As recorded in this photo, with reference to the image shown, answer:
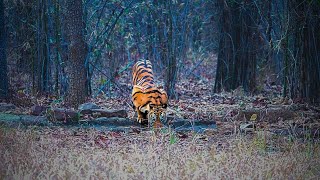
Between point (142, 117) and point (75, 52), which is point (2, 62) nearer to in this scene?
point (75, 52)

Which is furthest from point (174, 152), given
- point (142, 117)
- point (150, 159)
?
point (142, 117)

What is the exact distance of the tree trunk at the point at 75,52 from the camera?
35.9ft

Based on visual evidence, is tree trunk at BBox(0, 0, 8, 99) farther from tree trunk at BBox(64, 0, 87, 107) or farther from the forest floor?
the forest floor

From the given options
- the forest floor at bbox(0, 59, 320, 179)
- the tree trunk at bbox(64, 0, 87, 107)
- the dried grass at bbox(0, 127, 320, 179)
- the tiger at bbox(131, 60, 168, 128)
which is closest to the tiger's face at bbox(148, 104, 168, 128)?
the tiger at bbox(131, 60, 168, 128)

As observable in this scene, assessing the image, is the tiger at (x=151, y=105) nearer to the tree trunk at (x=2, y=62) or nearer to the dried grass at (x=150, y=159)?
the dried grass at (x=150, y=159)

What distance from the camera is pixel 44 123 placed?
911cm

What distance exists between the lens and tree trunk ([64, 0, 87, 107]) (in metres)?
10.9

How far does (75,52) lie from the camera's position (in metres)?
11.1

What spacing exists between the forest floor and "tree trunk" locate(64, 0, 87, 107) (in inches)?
93.9

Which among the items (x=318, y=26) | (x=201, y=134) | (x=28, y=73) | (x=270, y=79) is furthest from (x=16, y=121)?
(x=270, y=79)

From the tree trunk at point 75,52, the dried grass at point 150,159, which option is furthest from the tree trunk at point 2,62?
the dried grass at point 150,159

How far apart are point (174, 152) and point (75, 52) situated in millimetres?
5072

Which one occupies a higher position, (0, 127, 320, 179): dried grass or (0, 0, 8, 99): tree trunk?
(0, 0, 8, 99): tree trunk

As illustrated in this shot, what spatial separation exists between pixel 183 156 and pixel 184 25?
10.4m
